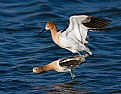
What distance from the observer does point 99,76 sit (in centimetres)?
1444

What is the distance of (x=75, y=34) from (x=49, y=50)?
265cm

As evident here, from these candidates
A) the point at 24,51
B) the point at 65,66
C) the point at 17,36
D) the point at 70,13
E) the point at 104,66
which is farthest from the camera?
the point at 70,13

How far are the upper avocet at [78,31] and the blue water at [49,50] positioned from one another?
28.8 inches

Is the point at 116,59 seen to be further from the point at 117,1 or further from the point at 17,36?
the point at 117,1

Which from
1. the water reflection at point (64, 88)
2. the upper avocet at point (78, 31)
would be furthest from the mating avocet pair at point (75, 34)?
the water reflection at point (64, 88)

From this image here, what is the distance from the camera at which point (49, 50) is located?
16.8 m

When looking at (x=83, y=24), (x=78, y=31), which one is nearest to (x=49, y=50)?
(x=78, y=31)

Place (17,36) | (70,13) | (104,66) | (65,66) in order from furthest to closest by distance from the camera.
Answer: (70,13) → (17,36) → (104,66) → (65,66)

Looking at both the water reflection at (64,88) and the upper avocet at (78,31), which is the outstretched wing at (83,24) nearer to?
the upper avocet at (78,31)

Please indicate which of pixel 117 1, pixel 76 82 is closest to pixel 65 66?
pixel 76 82

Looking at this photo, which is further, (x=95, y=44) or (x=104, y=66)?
(x=95, y=44)

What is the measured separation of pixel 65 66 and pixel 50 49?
10.0ft

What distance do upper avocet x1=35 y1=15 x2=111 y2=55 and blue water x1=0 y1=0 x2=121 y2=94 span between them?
2.40ft

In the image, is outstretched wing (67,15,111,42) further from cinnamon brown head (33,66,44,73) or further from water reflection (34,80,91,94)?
water reflection (34,80,91,94)
